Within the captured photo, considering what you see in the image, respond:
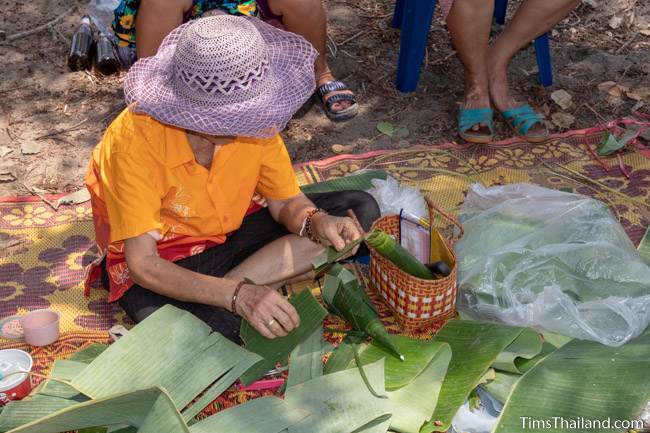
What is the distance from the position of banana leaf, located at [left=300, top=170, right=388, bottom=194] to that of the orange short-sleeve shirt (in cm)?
49

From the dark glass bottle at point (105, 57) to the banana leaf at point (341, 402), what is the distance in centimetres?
237

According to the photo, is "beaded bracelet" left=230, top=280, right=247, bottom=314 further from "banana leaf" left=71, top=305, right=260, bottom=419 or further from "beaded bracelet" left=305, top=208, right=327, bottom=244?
"beaded bracelet" left=305, top=208, right=327, bottom=244

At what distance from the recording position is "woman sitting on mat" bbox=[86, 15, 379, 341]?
1906mm

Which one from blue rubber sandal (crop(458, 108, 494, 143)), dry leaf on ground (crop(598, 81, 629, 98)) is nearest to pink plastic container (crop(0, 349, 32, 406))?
blue rubber sandal (crop(458, 108, 494, 143))

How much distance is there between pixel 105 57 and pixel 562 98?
233 cm

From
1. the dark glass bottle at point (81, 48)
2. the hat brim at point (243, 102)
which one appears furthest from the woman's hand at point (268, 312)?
the dark glass bottle at point (81, 48)

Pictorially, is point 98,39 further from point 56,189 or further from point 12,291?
point 12,291

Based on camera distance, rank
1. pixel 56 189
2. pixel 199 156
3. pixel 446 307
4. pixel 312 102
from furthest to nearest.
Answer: pixel 312 102, pixel 56 189, pixel 446 307, pixel 199 156

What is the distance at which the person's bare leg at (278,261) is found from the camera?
254cm

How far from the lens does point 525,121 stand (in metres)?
3.51

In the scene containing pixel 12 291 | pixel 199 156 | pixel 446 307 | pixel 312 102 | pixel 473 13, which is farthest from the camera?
pixel 312 102

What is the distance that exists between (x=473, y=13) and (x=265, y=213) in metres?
1.50

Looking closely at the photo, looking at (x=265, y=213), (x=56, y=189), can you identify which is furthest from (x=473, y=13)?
(x=56, y=189)

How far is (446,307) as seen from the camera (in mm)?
2443
